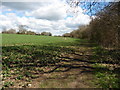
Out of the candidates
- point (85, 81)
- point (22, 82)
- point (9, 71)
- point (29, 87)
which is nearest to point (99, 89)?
point (85, 81)

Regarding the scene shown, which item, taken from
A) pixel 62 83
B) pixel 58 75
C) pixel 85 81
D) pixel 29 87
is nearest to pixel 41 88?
pixel 29 87

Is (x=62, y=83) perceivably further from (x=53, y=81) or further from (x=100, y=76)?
(x=100, y=76)

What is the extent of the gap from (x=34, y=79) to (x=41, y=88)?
0.86m

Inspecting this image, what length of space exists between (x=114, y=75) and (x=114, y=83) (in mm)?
941

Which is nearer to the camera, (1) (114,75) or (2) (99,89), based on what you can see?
(2) (99,89)

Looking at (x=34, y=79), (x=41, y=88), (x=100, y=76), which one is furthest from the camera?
(x=100, y=76)

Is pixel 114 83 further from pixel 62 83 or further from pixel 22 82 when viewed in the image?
pixel 22 82

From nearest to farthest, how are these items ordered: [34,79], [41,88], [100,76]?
1. [41,88]
2. [34,79]
3. [100,76]

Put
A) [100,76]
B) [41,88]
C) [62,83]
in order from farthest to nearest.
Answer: [100,76] < [62,83] < [41,88]

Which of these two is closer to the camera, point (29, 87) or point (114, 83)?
point (29, 87)

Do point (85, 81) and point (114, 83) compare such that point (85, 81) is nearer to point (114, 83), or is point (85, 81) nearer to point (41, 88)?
point (114, 83)

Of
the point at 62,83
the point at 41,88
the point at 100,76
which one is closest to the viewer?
the point at 41,88

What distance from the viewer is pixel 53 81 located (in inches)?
187

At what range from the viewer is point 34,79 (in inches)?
193
